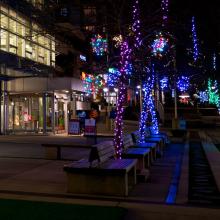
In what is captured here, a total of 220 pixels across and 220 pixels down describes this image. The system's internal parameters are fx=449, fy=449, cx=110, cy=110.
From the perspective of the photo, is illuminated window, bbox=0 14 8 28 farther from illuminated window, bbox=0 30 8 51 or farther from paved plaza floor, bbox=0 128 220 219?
paved plaza floor, bbox=0 128 220 219

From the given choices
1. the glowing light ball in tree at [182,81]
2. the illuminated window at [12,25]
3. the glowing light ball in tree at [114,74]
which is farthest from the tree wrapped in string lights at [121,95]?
the glowing light ball in tree at [182,81]

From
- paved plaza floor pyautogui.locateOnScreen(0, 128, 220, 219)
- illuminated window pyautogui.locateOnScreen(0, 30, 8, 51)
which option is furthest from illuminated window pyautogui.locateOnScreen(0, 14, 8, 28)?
paved plaza floor pyautogui.locateOnScreen(0, 128, 220, 219)

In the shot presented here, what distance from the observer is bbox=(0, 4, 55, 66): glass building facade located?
101 ft

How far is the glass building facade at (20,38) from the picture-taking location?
30.8 metres

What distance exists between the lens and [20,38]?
1315 inches

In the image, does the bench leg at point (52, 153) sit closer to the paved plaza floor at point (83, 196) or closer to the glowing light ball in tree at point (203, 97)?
the paved plaza floor at point (83, 196)

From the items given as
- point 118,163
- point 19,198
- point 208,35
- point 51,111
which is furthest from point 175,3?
point 208,35

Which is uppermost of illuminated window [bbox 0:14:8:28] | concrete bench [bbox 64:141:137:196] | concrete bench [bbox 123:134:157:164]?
illuminated window [bbox 0:14:8:28]

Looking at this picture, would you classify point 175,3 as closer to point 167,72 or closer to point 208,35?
point 167,72

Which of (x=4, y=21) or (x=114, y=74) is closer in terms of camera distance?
(x=114, y=74)

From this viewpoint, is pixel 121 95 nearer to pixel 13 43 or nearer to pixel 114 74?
pixel 114 74

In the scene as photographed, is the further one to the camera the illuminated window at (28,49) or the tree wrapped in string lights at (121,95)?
the illuminated window at (28,49)

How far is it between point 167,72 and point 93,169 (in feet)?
62.6

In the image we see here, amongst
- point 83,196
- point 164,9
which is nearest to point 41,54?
point 164,9
